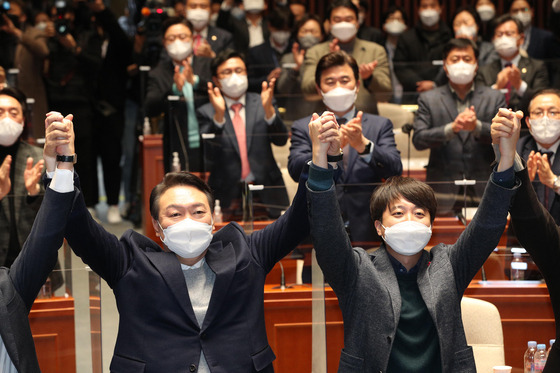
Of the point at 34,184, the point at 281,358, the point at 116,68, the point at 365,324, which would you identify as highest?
the point at 116,68

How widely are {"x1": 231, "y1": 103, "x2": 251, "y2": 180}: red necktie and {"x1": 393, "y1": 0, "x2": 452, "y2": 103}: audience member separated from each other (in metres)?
1.68

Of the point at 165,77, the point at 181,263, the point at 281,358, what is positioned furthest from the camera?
the point at 165,77

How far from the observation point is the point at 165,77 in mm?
5898

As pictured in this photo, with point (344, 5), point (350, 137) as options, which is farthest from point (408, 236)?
point (344, 5)

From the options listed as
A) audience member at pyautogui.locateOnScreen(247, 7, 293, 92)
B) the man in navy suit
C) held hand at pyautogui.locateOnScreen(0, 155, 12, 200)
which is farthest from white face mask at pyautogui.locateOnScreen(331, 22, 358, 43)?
held hand at pyautogui.locateOnScreen(0, 155, 12, 200)

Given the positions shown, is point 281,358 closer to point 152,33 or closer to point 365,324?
point 365,324

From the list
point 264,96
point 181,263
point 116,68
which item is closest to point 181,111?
point 264,96

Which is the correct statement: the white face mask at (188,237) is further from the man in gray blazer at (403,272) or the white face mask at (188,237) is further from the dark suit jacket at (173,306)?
the man in gray blazer at (403,272)

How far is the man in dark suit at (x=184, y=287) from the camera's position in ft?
8.94

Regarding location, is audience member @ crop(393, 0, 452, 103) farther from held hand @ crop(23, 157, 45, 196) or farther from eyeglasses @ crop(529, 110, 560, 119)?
held hand @ crop(23, 157, 45, 196)

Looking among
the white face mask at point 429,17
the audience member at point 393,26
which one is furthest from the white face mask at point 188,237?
the white face mask at point 429,17

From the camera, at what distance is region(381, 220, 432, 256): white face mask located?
271 centimetres

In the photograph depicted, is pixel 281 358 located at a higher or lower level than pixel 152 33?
lower

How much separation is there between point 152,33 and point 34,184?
2739 millimetres
